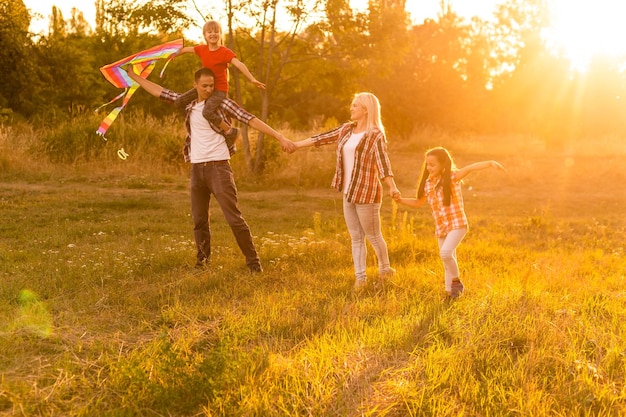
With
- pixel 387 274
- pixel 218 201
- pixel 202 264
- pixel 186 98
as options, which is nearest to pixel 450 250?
pixel 387 274

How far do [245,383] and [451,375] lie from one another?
1.29 meters

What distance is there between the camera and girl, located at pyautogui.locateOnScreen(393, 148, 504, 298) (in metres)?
5.82

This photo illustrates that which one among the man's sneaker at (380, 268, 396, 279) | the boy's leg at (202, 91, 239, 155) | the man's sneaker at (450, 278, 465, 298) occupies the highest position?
the boy's leg at (202, 91, 239, 155)

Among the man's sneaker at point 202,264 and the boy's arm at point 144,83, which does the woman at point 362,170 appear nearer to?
the man's sneaker at point 202,264

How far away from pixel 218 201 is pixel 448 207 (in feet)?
8.03

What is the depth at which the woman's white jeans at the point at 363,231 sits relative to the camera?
632 cm

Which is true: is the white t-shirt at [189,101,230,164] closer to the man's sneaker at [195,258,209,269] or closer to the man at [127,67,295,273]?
the man at [127,67,295,273]

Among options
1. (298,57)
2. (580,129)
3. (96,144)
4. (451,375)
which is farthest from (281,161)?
(580,129)

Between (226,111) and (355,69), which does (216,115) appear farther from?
(355,69)

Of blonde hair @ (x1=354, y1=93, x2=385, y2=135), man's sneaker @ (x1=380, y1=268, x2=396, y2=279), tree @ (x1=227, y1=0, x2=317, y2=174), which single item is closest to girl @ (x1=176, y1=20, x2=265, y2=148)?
→ blonde hair @ (x1=354, y1=93, x2=385, y2=135)

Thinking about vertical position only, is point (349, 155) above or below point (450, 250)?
above

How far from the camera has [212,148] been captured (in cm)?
673

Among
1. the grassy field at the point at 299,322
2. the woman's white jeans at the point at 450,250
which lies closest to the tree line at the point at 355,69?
the grassy field at the point at 299,322

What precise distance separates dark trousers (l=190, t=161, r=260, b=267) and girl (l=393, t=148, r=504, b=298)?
186 cm
